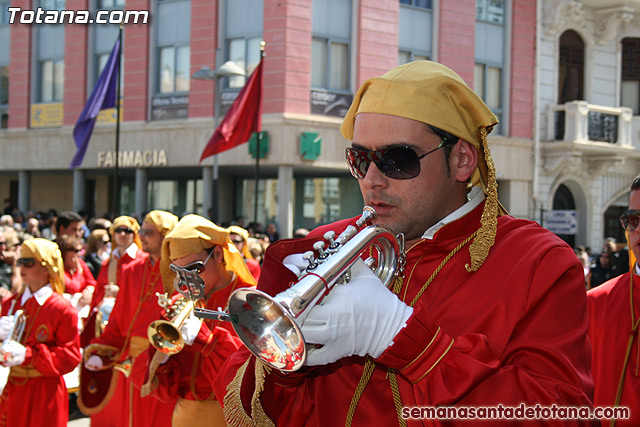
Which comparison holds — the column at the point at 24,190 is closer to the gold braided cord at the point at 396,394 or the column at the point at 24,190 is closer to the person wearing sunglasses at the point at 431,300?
the person wearing sunglasses at the point at 431,300

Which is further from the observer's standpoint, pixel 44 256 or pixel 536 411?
pixel 44 256

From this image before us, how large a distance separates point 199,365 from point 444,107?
2929 mm

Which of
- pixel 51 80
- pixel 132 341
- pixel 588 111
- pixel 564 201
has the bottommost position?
pixel 132 341

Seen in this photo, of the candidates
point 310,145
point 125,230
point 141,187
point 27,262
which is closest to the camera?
point 27,262

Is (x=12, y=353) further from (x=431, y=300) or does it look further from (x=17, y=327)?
(x=431, y=300)

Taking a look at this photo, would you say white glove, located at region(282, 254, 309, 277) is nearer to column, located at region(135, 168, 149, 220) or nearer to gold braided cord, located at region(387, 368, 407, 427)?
gold braided cord, located at region(387, 368, 407, 427)

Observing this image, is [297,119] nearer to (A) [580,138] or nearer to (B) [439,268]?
(A) [580,138]

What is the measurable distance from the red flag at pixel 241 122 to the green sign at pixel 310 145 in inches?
192

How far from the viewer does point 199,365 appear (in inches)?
188

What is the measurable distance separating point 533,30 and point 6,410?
20296mm

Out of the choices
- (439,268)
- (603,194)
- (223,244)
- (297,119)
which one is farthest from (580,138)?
(439,268)

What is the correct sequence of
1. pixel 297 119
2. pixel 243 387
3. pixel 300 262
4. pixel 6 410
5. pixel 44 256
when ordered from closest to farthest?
1. pixel 300 262
2. pixel 243 387
3. pixel 6 410
4. pixel 44 256
5. pixel 297 119

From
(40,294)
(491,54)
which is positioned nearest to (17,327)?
(40,294)

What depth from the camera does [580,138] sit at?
2194cm
